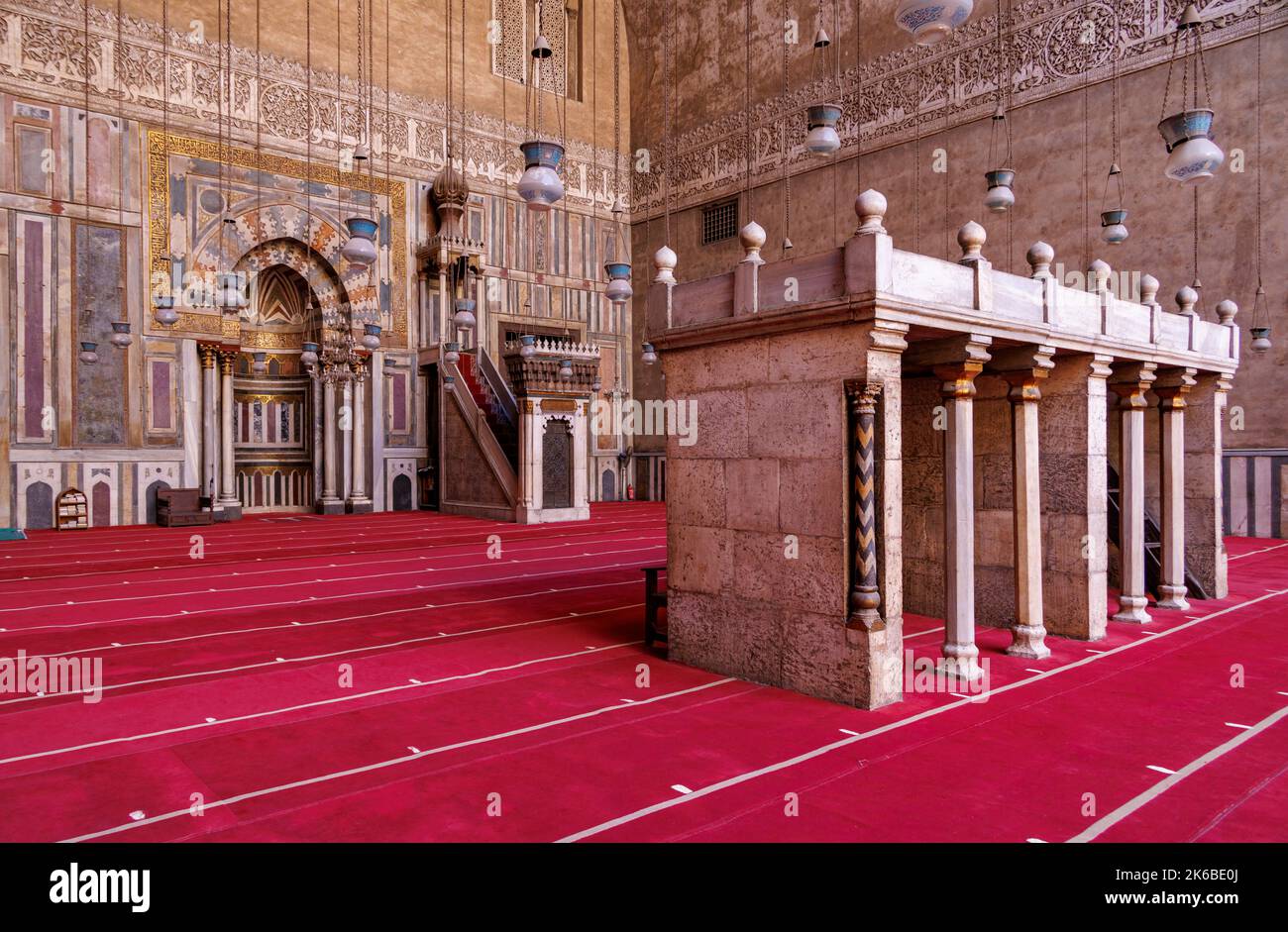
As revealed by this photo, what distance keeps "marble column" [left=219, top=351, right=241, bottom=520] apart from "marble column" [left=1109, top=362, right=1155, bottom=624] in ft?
42.2

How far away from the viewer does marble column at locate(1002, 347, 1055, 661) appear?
5.14m

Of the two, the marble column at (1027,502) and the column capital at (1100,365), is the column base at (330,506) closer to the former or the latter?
the marble column at (1027,502)

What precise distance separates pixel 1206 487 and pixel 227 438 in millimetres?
13474

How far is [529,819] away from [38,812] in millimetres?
1716

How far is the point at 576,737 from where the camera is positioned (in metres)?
3.74

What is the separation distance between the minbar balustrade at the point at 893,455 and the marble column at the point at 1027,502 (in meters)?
0.01

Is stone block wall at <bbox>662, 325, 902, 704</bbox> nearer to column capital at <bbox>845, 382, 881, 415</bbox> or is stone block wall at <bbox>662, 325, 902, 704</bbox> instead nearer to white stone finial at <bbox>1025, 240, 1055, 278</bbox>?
column capital at <bbox>845, 382, 881, 415</bbox>

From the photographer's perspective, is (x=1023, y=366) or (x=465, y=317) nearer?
(x=1023, y=366)

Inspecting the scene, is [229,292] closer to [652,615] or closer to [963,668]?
[652,615]

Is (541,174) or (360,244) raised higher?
(360,244)

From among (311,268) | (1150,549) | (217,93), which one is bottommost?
(1150,549)

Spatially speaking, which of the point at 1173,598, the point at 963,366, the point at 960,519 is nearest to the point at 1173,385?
the point at 1173,598

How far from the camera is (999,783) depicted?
10.4ft

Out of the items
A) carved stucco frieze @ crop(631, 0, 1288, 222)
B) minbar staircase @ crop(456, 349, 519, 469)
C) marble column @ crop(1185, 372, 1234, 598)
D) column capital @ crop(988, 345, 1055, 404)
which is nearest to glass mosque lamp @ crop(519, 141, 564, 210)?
column capital @ crop(988, 345, 1055, 404)
